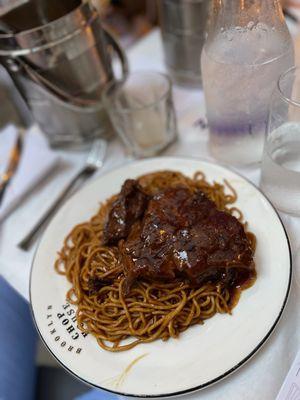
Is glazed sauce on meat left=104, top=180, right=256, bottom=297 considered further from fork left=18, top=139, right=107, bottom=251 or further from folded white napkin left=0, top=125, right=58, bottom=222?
folded white napkin left=0, top=125, right=58, bottom=222

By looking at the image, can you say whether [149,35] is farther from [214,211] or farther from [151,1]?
[214,211]

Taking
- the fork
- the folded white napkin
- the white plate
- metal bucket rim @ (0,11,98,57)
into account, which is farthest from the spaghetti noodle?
metal bucket rim @ (0,11,98,57)

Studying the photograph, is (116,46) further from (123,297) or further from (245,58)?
(123,297)

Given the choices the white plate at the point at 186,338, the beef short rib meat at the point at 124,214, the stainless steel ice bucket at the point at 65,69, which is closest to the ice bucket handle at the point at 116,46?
the stainless steel ice bucket at the point at 65,69

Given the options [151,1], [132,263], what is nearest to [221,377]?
[132,263]

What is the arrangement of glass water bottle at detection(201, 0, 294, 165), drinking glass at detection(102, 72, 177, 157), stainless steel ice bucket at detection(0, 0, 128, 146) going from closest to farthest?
glass water bottle at detection(201, 0, 294, 165) < stainless steel ice bucket at detection(0, 0, 128, 146) < drinking glass at detection(102, 72, 177, 157)

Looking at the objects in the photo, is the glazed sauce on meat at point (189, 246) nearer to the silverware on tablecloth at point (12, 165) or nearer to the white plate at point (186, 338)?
the white plate at point (186, 338)
